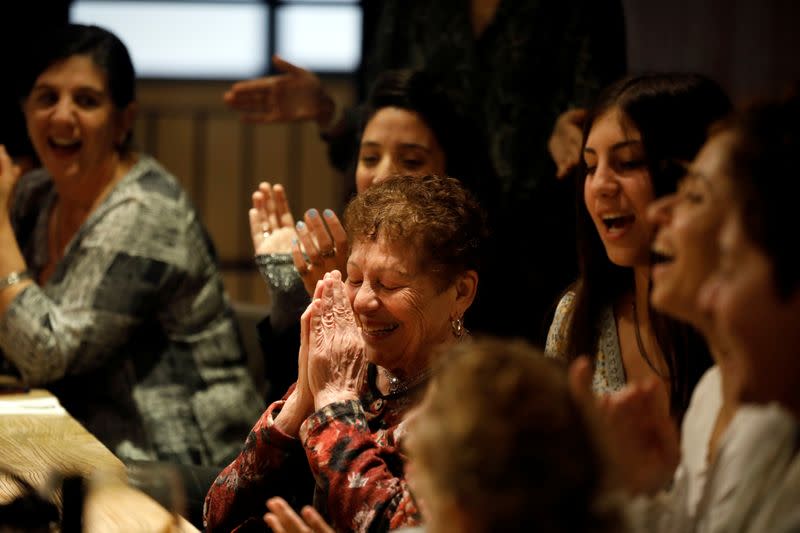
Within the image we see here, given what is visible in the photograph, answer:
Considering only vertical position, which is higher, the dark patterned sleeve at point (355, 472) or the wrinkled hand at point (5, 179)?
the wrinkled hand at point (5, 179)

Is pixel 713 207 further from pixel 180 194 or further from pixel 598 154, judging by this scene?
pixel 180 194

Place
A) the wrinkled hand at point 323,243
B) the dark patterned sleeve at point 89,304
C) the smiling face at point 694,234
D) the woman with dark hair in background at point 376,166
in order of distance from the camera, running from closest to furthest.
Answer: the smiling face at point 694,234
the wrinkled hand at point 323,243
the woman with dark hair in background at point 376,166
the dark patterned sleeve at point 89,304

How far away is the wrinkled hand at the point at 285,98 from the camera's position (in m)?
3.08

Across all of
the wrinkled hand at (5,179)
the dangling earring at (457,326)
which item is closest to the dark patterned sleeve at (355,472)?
A: the dangling earring at (457,326)

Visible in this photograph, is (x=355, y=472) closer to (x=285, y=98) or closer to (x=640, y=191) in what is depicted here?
(x=640, y=191)

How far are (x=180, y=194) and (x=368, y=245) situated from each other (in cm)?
132

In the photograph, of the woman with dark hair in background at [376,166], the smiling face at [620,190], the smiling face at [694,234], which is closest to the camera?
the smiling face at [694,234]

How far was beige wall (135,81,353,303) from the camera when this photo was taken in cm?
545

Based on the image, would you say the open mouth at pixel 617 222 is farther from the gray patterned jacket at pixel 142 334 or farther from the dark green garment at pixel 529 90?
the gray patterned jacket at pixel 142 334

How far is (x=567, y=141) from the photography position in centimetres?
244

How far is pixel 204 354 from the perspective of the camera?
297 centimetres

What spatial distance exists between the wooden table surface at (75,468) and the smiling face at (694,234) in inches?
30.1

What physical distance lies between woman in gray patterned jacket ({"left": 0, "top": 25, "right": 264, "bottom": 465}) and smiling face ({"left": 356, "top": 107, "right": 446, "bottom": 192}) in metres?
0.68

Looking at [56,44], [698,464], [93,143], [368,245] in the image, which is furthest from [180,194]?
[698,464]
